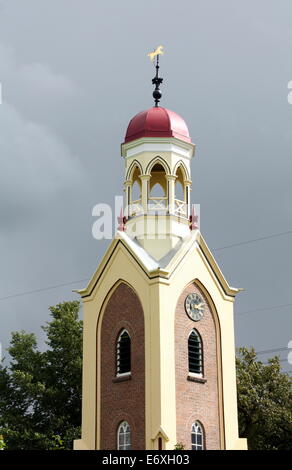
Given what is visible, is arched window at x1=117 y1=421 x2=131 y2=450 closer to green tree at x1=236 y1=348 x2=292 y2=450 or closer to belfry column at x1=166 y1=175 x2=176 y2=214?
belfry column at x1=166 y1=175 x2=176 y2=214

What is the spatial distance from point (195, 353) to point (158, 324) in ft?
8.48

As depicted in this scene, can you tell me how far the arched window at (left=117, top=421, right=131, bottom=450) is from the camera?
33.3 m

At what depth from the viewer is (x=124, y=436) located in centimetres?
3366

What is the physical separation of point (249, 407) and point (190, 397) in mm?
14829

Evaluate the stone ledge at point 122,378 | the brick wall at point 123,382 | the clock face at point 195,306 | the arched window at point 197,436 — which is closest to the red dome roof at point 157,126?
the brick wall at point 123,382

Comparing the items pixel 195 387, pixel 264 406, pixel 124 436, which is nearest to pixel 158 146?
pixel 195 387

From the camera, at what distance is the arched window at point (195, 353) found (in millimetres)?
34719

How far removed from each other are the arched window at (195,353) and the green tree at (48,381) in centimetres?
1447

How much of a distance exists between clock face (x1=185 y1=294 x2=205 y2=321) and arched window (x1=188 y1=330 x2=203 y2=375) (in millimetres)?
677

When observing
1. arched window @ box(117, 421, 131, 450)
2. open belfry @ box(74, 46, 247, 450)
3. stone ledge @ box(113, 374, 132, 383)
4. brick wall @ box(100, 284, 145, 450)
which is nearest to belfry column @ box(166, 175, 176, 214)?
open belfry @ box(74, 46, 247, 450)

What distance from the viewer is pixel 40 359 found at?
164 feet
